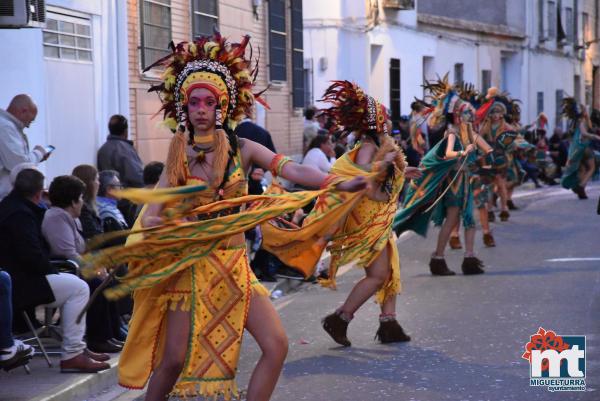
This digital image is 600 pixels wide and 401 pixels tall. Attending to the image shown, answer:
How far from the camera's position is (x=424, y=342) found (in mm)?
9500

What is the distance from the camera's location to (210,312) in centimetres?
616

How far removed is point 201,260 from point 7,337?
240cm

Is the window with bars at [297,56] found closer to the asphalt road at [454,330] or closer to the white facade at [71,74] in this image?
the asphalt road at [454,330]

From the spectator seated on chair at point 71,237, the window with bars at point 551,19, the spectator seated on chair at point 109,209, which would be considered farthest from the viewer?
the window with bars at point 551,19

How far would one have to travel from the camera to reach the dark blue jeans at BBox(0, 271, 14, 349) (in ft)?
26.1

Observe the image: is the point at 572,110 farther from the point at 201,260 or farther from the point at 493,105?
the point at 201,260

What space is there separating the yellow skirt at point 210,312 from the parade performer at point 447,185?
7.24 metres

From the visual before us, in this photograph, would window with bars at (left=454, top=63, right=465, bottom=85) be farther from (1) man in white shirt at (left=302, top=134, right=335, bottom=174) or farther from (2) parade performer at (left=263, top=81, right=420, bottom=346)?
(2) parade performer at (left=263, top=81, right=420, bottom=346)

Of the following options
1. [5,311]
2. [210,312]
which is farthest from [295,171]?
[5,311]

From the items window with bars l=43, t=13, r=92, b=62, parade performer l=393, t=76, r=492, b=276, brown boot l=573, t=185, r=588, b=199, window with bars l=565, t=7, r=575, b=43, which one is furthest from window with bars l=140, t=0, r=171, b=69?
window with bars l=565, t=7, r=575, b=43

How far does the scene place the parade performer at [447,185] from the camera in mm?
13359

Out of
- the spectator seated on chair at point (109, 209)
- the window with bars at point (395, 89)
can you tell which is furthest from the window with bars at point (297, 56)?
the spectator seated on chair at point (109, 209)

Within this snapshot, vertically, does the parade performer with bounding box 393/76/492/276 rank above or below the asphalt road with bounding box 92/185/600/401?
above

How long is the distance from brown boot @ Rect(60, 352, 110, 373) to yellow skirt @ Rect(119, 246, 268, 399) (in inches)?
91.5
